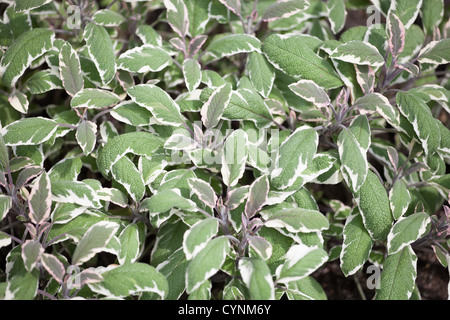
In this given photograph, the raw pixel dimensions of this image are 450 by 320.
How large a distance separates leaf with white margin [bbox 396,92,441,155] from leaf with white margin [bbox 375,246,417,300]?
30 cm

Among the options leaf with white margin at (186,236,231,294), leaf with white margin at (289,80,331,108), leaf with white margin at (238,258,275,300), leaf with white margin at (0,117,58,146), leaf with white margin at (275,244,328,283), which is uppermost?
leaf with white margin at (289,80,331,108)

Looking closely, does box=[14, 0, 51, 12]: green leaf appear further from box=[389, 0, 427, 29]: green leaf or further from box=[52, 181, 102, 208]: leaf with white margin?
box=[389, 0, 427, 29]: green leaf

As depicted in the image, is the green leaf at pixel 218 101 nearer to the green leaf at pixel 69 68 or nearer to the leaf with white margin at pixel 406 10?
the green leaf at pixel 69 68

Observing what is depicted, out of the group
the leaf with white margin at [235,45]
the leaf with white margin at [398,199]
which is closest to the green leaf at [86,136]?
the leaf with white margin at [235,45]

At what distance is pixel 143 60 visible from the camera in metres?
1.20

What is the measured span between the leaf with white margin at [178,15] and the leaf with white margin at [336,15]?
504mm

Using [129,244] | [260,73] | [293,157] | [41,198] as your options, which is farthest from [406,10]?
[41,198]

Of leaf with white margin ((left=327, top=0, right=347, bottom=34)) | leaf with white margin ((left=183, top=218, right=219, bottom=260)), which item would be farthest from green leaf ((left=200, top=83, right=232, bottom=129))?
leaf with white margin ((left=327, top=0, right=347, bottom=34))

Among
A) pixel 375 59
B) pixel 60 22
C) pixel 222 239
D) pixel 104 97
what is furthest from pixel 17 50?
pixel 375 59

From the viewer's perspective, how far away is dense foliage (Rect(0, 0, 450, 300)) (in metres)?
1.03

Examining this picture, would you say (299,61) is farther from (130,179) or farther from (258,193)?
(130,179)

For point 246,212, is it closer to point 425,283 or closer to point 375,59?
point 375,59

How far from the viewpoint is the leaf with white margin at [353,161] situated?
1089mm
